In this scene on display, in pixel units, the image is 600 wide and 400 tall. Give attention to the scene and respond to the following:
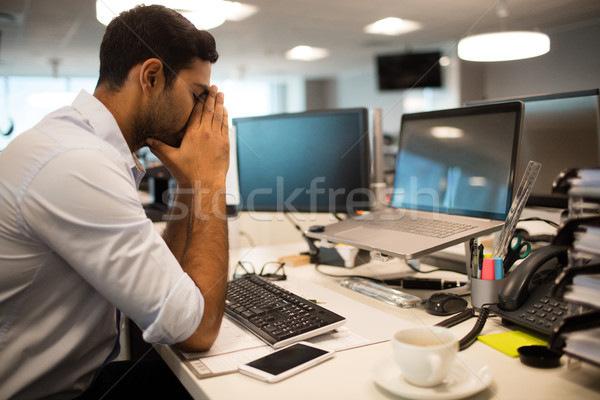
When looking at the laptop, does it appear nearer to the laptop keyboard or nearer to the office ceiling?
the laptop keyboard

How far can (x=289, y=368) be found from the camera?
0.70 metres

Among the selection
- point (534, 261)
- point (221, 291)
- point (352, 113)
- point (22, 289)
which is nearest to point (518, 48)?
point (352, 113)

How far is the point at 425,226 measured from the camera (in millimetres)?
1177

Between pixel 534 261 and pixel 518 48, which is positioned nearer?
pixel 534 261

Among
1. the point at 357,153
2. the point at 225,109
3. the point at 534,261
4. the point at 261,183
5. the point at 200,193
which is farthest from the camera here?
the point at 261,183

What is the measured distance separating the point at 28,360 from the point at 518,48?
2.12 m

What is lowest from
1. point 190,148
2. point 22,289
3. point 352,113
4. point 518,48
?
point 22,289

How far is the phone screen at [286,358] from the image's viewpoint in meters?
0.70

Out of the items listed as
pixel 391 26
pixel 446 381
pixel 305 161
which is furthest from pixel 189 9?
pixel 391 26

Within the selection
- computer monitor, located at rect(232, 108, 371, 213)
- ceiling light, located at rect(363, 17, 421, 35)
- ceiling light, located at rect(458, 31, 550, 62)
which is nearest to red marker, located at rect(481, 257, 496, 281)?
computer monitor, located at rect(232, 108, 371, 213)

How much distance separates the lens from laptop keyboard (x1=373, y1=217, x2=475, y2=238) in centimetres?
110

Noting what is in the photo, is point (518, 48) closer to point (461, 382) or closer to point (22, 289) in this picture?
point (461, 382)

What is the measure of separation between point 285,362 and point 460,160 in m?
0.76

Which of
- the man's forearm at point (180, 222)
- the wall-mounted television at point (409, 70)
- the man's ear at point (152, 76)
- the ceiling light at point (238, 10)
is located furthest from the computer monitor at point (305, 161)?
the wall-mounted television at point (409, 70)
